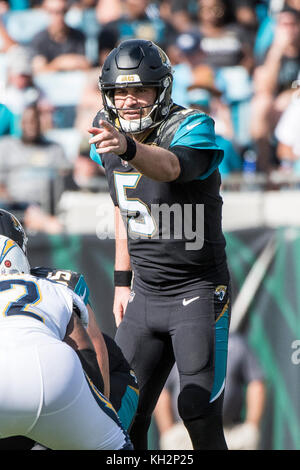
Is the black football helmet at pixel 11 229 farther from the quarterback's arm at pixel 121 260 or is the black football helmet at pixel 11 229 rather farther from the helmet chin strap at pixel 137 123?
the quarterback's arm at pixel 121 260

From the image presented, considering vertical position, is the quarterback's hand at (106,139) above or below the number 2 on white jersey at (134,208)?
above

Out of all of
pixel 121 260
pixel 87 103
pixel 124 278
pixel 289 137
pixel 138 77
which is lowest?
pixel 124 278

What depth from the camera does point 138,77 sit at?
12.4ft

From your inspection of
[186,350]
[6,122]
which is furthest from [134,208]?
[6,122]

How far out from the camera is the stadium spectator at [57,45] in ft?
28.4

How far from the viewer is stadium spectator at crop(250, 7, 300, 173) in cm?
766

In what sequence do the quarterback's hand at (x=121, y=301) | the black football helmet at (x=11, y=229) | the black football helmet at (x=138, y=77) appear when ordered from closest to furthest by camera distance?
1. the black football helmet at (x=11, y=229)
2. the black football helmet at (x=138, y=77)
3. the quarterback's hand at (x=121, y=301)

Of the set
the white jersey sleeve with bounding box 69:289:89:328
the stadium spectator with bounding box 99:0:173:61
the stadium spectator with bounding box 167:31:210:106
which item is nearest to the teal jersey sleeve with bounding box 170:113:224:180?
the white jersey sleeve with bounding box 69:289:89:328

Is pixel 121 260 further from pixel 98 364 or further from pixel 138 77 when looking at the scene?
pixel 98 364

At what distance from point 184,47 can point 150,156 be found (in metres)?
5.63

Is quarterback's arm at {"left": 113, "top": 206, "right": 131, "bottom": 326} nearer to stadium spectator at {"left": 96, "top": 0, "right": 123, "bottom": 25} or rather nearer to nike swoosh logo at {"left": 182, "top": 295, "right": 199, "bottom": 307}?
nike swoosh logo at {"left": 182, "top": 295, "right": 199, "bottom": 307}

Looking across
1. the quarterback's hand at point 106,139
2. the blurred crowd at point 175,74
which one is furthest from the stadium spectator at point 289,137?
the quarterback's hand at point 106,139

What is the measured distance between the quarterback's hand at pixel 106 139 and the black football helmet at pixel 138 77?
76cm

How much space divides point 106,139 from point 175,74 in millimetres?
5470
